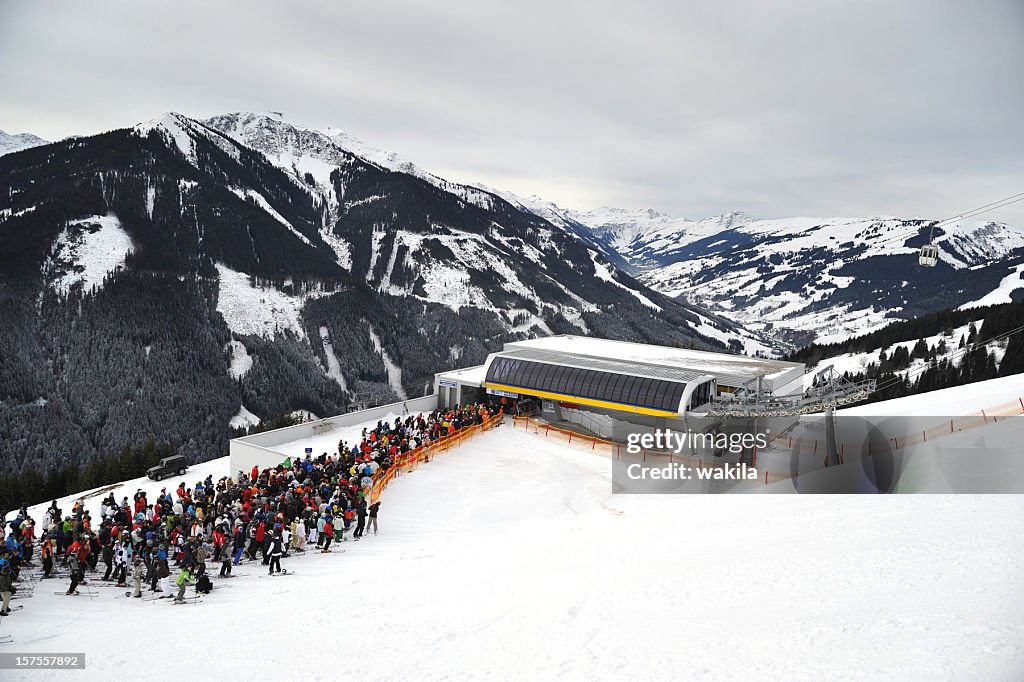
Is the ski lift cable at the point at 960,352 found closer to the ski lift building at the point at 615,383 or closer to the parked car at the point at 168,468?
the ski lift building at the point at 615,383

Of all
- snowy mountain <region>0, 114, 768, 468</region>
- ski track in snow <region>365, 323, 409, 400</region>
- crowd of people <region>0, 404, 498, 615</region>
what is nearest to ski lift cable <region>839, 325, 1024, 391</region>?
crowd of people <region>0, 404, 498, 615</region>

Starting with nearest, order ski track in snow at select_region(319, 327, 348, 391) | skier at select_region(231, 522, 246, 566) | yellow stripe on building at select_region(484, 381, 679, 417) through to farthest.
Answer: skier at select_region(231, 522, 246, 566) < yellow stripe on building at select_region(484, 381, 679, 417) < ski track in snow at select_region(319, 327, 348, 391)

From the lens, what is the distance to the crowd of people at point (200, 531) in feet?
49.4

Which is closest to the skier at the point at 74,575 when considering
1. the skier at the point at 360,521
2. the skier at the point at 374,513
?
the skier at the point at 360,521

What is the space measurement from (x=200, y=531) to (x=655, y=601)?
12065mm

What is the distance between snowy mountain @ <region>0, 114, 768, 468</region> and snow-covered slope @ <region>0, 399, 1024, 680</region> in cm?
8896

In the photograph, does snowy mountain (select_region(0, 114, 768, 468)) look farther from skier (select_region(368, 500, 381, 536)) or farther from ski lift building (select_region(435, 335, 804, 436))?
skier (select_region(368, 500, 381, 536))

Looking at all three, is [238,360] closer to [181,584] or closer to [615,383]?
[615,383]

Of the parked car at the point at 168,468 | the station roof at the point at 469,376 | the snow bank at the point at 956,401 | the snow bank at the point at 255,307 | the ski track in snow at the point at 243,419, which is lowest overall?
the ski track in snow at the point at 243,419

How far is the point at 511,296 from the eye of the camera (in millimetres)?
189375

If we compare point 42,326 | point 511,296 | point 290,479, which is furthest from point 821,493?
point 511,296

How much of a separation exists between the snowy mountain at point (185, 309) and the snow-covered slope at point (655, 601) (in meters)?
89.0

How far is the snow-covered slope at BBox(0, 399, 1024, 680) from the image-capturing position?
32.1 ft

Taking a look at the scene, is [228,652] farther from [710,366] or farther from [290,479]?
[710,366]
